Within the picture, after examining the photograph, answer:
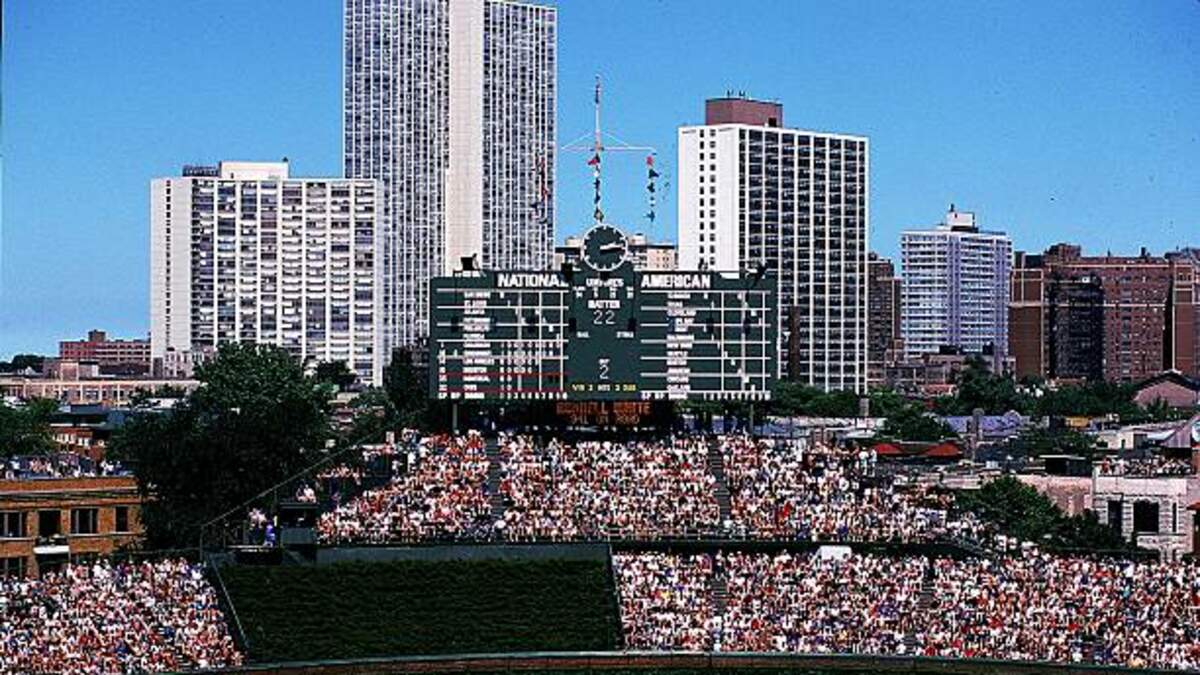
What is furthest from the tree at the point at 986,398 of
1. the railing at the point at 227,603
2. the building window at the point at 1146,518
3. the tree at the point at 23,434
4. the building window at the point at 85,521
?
the railing at the point at 227,603

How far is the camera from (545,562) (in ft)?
169

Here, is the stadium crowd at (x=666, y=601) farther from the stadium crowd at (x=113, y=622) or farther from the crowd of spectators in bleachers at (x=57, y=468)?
the crowd of spectators in bleachers at (x=57, y=468)

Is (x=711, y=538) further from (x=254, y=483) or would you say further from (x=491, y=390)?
(x=254, y=483)

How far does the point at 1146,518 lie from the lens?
228 ft

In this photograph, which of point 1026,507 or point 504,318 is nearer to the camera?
point 504,318

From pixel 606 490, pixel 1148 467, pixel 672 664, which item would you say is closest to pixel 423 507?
pixel 606 490

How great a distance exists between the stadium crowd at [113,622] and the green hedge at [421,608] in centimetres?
106

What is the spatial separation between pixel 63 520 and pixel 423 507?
18060mm

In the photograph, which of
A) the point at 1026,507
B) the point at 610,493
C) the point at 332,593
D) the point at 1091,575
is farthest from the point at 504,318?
the point at 1026,507

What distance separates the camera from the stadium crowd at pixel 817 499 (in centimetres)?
5303

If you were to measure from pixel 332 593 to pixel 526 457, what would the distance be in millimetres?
8475

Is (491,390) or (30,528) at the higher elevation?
(491,390)

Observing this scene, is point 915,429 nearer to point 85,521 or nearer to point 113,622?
point 85,521

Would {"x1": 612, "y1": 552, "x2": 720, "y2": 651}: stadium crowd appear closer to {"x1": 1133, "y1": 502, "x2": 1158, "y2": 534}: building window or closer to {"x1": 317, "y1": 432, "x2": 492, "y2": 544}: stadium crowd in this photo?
{"x1": 317, "y1": 432, "x2": 492, "y2": 544}: stadium crowd
